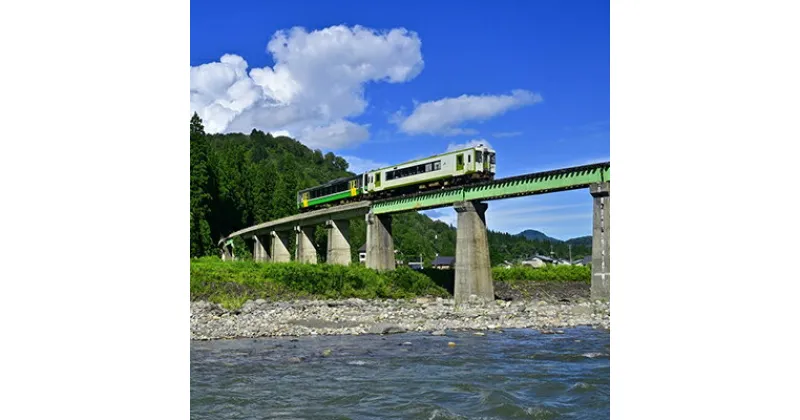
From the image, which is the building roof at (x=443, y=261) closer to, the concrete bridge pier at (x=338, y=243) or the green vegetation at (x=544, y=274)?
the green vegetation at (x=544, y=274)

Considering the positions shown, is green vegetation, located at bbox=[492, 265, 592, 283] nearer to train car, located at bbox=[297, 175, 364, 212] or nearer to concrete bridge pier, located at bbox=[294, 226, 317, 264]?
train car, located at bbox=[297, 175, 364, 212]

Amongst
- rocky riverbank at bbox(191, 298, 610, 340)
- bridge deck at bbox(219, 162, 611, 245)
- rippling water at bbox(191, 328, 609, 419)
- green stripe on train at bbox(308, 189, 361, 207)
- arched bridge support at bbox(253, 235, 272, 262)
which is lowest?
rocky riverbank at bbox(191, 298, 610, 340)

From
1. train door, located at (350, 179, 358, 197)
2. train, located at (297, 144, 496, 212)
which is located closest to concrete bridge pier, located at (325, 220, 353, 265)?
train, located at (297, 144, 496, 212)

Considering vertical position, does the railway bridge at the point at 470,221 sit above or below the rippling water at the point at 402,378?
above

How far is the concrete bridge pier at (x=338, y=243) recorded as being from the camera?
99.7ft

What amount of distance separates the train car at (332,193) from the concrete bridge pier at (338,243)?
50.9 inches

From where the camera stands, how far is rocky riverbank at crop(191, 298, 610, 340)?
12828mm

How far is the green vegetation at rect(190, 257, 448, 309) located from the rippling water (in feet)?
24.6

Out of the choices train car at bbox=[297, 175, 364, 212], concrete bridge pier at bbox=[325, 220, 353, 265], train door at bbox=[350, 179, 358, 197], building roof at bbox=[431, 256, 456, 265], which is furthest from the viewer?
building roof at bbox=[431, 256, 456, 265]

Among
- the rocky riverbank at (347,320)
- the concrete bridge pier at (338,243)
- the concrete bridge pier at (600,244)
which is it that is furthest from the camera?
the concrete bridge pier at (338,243)
